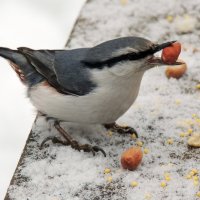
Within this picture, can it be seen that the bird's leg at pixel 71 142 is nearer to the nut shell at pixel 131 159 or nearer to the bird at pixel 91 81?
the bird at pixel 91 81

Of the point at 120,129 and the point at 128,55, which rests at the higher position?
the point at 128,55

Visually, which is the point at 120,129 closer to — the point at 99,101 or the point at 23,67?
the point at 99,101

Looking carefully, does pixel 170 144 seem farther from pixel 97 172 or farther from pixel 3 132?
pixel 3 132

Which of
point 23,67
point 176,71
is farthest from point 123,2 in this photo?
point 23,67

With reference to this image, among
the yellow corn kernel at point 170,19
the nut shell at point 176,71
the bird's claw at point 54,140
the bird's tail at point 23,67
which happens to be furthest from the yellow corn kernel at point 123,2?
the bird's claw at point 54,140

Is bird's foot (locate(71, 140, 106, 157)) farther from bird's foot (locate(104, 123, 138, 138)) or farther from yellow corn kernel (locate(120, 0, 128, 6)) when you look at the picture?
yellow corn kernel (locate(120, 0, 128, 6))

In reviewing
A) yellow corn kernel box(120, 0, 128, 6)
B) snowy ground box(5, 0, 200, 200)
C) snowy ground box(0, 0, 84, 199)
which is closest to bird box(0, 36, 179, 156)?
snowy ground box(5, 0, 200, 200)
